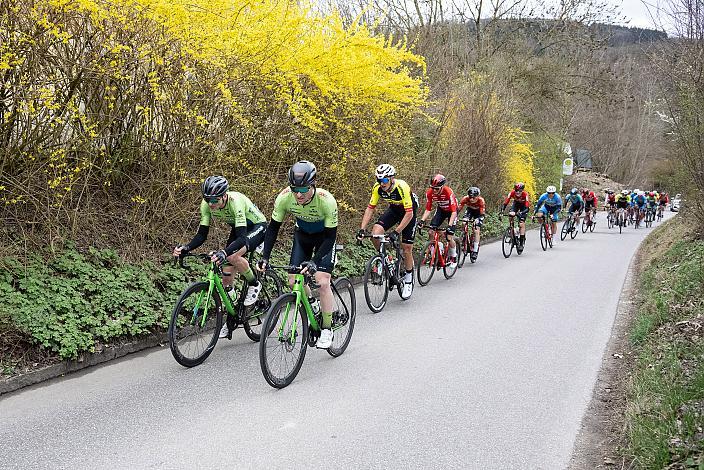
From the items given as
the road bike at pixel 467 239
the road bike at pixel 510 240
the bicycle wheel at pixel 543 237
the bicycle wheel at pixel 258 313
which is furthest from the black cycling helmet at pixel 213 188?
the bicycle wheel at pixel 543 237

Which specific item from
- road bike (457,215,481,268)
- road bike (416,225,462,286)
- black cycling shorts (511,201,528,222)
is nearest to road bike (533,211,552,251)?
black cycling shorts (511,201,528,222)

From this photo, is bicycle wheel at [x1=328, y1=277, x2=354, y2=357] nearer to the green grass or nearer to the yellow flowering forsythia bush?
the green grass

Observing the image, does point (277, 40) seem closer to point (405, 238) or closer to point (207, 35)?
point (207, 35)

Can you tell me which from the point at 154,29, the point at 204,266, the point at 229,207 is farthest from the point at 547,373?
the point at 154,29

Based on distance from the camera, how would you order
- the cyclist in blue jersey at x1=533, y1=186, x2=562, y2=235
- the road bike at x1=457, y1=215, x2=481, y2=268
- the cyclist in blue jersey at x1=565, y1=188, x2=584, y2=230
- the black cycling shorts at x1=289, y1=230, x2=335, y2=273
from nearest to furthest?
the black cycling shorts at x1=289, y1=230, x2=335, y2=273, the road bike at x1=457, y1=215, x2=481, y2=268, the cyclist in blue jersey at x1=533, y1=186, x2=562, y2=235, the cyclist in blue jersey at x1=565, y1=188, x2=584, y2=230

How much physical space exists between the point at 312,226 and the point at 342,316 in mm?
1043

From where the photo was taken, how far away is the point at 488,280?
12391 mm

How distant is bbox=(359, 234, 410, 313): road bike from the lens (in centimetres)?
908

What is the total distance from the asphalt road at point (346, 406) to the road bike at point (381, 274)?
0.67 m

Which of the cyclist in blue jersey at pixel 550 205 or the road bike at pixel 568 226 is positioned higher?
the cyclist in blue jersey at pixel 550 205

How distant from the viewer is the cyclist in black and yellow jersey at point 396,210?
29.1 feet

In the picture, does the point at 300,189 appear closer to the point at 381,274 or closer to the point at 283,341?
the point at 283,341

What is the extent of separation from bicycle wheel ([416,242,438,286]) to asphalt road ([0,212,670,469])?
308 centimetres

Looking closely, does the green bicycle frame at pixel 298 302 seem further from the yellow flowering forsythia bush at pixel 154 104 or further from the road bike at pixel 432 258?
the road bike at pixel 432 258
